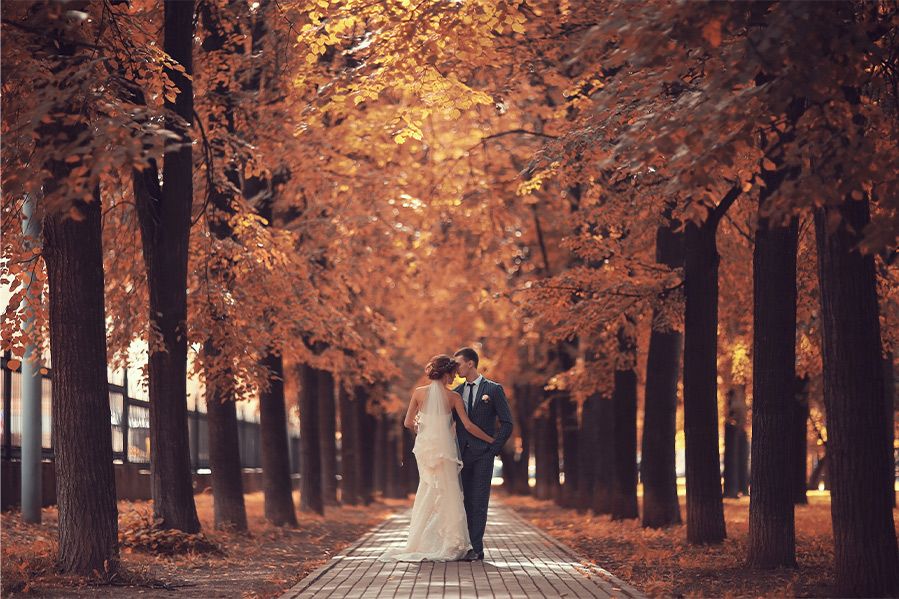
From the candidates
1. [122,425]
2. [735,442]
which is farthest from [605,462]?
[735,442]

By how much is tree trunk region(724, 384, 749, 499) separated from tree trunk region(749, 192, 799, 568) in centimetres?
1915

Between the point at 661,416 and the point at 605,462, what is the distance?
20.8ft

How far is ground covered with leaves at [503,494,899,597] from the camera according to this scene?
11.5m

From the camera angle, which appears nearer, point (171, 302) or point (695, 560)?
point (695, 560)

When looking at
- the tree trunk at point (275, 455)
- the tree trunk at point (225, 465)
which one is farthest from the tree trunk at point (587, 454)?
the tree trunk at point (225, 465)

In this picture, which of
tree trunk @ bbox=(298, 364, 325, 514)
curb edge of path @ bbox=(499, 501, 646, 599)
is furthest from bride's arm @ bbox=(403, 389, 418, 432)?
tree trunk @ bbox=(298, 364, 325, 514)

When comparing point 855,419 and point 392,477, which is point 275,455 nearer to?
point 855,419

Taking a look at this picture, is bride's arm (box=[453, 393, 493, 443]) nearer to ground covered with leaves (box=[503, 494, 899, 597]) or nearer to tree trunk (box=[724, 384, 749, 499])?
ground covered with leaves (box=[503, 494, 899, 597])

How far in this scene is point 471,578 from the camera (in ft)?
40.8

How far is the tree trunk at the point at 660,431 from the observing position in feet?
65.9

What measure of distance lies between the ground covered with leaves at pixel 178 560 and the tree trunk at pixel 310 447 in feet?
16.2

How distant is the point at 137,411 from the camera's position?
101ft

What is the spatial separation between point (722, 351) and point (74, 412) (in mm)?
19753

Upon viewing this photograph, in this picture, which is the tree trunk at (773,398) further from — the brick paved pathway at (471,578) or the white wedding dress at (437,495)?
the white wedding dress at (437,495)
